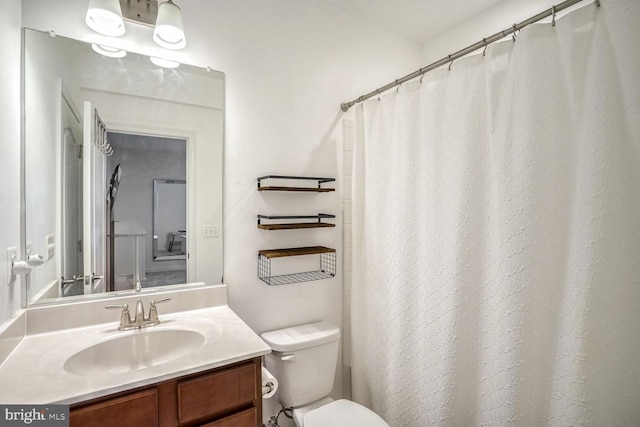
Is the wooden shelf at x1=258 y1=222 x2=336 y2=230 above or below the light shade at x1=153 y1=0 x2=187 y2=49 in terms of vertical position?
below

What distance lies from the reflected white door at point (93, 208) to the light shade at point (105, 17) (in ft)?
1.00

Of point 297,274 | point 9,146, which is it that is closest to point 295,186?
point 297,274

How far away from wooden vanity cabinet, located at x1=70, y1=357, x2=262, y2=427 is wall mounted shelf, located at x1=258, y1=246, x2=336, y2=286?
0.59 meters

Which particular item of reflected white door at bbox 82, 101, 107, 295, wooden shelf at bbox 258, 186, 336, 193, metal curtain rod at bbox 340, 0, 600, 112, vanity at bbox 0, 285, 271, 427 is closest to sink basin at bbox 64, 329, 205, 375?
vanity at bbox 0, 285, 271, 427

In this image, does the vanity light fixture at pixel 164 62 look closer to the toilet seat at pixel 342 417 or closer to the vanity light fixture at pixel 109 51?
the vanity light fixture at pixel 109 51

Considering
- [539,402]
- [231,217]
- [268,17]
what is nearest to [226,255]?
[231,217]

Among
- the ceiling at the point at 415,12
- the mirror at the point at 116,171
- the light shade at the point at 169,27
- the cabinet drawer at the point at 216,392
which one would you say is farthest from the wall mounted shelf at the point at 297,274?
the ceiling at the point at 415,12

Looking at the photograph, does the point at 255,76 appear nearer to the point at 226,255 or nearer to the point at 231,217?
the point at 231,217

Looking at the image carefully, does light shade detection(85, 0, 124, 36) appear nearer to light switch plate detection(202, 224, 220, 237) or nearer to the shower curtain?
light switch plate detection(202, 224, 220, 237)

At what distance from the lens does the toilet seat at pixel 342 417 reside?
133cm

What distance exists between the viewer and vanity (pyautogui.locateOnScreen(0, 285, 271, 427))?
83 cm

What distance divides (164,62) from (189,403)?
4.44ft

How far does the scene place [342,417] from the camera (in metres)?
1.37

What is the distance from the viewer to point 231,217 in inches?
60.4
